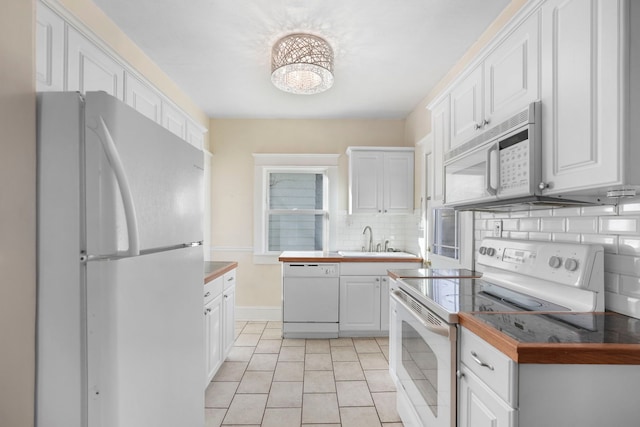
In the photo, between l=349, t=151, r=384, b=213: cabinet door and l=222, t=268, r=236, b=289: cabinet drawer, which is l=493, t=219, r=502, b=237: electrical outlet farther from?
l=222, t=268, r=236, b=289: cabinet drawer

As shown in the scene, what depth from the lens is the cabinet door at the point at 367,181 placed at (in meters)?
4.10

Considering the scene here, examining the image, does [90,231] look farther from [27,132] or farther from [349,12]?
[349,12]

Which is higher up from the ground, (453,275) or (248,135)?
(248,135)

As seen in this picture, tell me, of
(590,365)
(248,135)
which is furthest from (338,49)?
(590,365)

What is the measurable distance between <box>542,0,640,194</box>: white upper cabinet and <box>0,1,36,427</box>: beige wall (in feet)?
6.30

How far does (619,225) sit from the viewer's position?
53.0 inches

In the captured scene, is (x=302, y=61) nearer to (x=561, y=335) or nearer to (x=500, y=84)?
(x=500, y=84)

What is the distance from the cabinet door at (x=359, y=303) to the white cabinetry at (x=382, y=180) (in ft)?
2.90

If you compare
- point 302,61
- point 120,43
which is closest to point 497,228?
point 302,61

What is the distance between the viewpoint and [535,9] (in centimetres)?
146

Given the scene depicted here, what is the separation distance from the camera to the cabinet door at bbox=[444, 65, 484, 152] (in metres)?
1.91

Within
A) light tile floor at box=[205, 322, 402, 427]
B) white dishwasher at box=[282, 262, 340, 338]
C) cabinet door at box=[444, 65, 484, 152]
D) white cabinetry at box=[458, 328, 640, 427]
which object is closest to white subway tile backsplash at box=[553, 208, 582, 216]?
cabinet door at box=[444, 65, 484, 152]

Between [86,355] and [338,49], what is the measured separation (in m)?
2.49

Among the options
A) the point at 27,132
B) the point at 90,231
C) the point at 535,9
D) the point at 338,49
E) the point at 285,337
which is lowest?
the point at 285,337
